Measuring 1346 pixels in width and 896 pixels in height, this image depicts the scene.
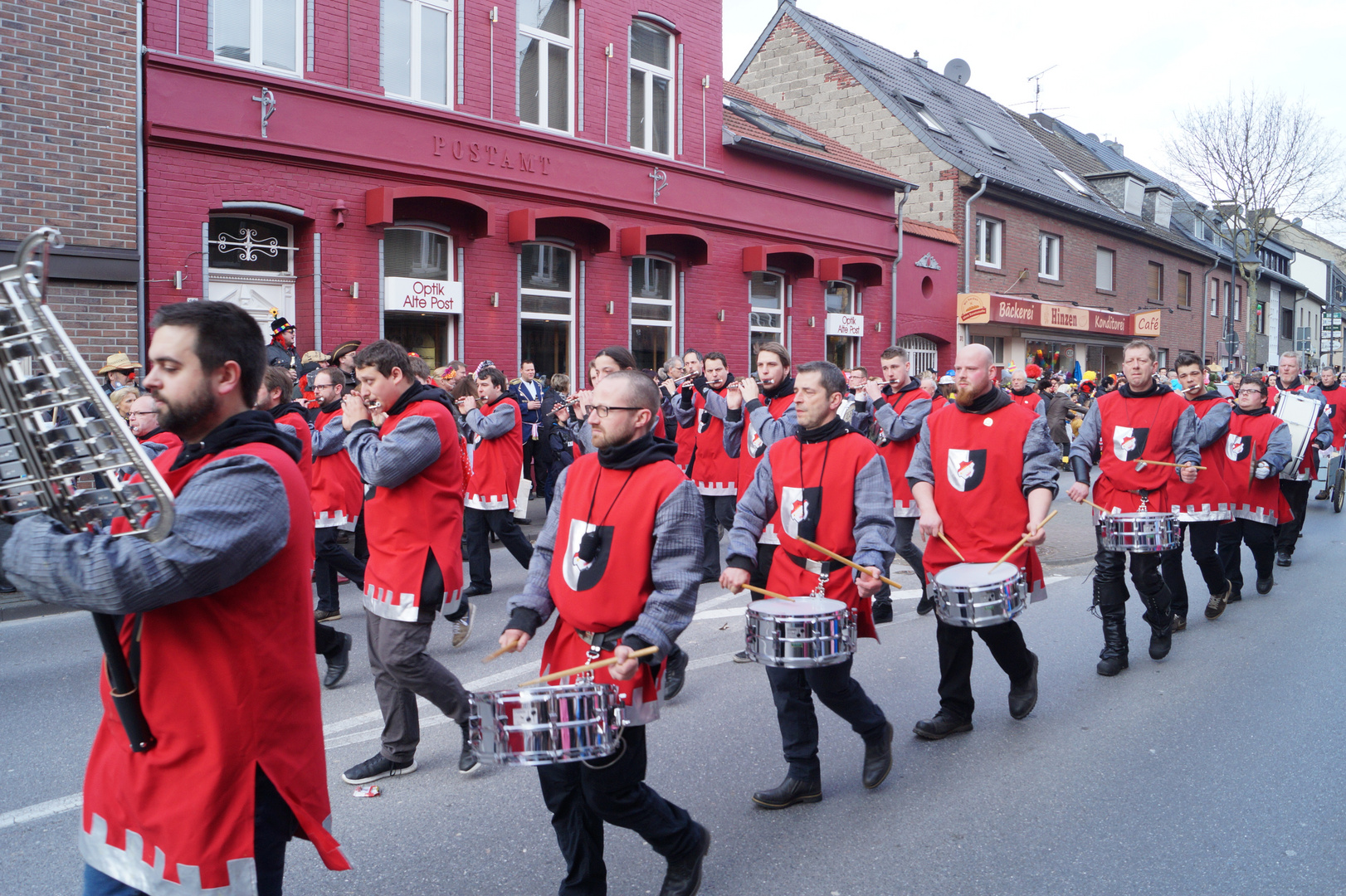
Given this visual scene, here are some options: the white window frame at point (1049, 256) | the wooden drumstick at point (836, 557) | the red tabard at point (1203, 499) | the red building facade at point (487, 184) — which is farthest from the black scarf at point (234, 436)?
the white window frame at point (1049, 256)

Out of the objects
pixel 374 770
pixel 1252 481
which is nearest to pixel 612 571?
pixel 374 770

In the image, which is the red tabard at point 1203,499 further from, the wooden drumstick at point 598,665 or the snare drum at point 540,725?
the snare drum at point 540,725

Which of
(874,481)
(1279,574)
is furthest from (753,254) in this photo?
(874,481)

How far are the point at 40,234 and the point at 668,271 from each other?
15.4 meters

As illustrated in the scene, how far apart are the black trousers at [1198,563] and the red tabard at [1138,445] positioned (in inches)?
19.2

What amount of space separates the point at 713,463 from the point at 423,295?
6174 millimetres

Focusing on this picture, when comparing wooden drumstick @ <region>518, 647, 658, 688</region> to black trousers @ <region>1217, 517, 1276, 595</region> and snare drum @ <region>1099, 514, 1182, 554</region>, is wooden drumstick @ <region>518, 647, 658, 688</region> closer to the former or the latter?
snare drum @ <region>1099, 514, 1182, 554</region>

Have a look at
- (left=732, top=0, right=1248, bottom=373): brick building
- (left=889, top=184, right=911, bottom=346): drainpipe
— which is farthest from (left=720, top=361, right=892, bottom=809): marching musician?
(left=732, top=0, right=1248, bottom=373): brick building

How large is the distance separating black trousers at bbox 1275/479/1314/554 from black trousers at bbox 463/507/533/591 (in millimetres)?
7195

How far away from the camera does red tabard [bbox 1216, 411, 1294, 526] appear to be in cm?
838

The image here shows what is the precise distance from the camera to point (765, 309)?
18859mm

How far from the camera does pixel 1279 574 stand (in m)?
9.66

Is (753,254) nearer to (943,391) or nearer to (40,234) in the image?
(943,391)

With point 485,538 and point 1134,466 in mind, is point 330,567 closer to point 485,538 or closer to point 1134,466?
point 485,538
